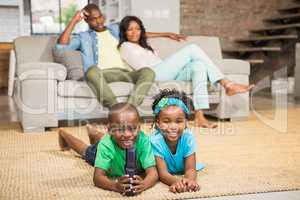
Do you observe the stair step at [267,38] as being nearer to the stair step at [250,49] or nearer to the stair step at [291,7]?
the stair step at [250,49]

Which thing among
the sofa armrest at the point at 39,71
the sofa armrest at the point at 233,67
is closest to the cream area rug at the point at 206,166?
the sofa armrest at the point at 39,71

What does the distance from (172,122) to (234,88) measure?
64.2 inches

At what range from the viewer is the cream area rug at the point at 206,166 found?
1.54 m

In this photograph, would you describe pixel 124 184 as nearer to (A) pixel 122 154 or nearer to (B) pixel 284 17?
(A) pixel 122 154

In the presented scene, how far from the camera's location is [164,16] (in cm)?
630

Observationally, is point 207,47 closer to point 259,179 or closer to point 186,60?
point 186,60

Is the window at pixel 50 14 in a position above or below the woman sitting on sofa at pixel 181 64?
above

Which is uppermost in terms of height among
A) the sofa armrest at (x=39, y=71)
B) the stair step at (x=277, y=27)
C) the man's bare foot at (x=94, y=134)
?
the stair step at (x=277, y=27)

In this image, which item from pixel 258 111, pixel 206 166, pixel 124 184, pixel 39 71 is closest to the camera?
pixel 124 184

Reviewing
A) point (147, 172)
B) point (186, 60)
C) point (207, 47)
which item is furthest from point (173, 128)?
point (207, 47)

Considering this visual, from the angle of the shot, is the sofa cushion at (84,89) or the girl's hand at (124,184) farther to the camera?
the sofa cushion at (84,89)

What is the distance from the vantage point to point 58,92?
9.89 feet

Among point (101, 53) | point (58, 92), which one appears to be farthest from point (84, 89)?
point (101, 53)

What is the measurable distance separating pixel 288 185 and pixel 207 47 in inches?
94.1
